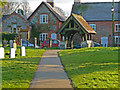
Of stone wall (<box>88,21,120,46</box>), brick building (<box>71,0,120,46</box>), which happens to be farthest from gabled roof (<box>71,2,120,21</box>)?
stone wall (<box>88,21,120,46</box>)

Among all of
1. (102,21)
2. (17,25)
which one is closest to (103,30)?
(102,21)

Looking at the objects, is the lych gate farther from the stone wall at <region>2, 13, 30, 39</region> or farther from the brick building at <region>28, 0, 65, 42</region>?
the stone wall at <region>2, 13, 30, 39</region>

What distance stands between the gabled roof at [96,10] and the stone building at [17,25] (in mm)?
9529

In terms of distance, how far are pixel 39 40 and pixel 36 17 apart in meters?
4.09

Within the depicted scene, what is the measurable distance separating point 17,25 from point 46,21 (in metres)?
5.07

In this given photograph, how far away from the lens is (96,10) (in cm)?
4894

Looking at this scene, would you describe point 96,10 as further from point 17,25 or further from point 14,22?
point 14,22

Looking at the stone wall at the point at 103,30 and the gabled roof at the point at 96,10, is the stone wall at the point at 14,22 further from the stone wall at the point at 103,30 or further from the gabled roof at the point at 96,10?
the stone wall at the point at 103,30

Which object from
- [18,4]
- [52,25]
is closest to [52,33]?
[52,25]

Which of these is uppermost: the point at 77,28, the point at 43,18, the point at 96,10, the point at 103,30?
the point at 96,10

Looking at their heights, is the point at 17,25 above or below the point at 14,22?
below

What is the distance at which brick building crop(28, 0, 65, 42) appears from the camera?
45.9 meters

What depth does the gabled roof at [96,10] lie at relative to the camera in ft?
155

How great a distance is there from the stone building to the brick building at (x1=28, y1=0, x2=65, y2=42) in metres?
1.47
